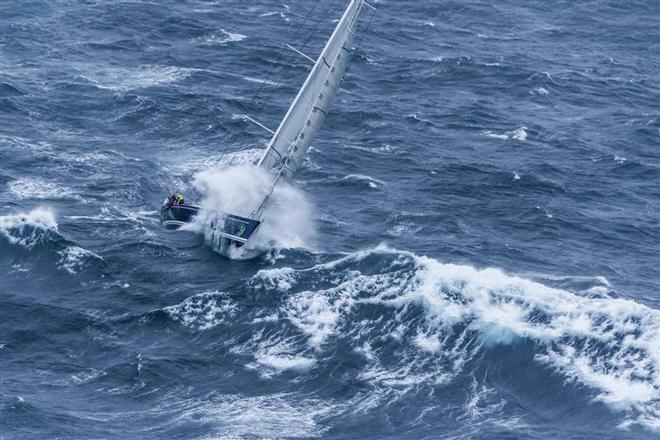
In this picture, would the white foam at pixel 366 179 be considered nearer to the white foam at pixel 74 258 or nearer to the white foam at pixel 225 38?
the white foam at pixel 74 258

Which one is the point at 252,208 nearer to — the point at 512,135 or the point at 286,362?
the point at 286,362

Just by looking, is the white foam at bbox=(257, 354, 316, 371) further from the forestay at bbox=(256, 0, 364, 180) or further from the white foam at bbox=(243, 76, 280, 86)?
the white foam at bbox=(243, 76, 280, 86)

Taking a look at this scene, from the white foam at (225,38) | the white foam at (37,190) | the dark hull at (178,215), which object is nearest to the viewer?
the dark hull at (178,215)

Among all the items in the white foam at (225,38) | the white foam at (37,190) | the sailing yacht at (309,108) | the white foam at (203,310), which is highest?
the sailing yacht at (309,108)

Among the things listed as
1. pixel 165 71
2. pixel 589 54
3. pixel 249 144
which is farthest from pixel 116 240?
pixel 589 54

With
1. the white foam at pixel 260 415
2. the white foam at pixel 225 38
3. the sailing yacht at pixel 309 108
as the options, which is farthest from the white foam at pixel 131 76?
the white foam at pixel 260 415

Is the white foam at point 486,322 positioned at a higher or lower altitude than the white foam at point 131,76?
lower
